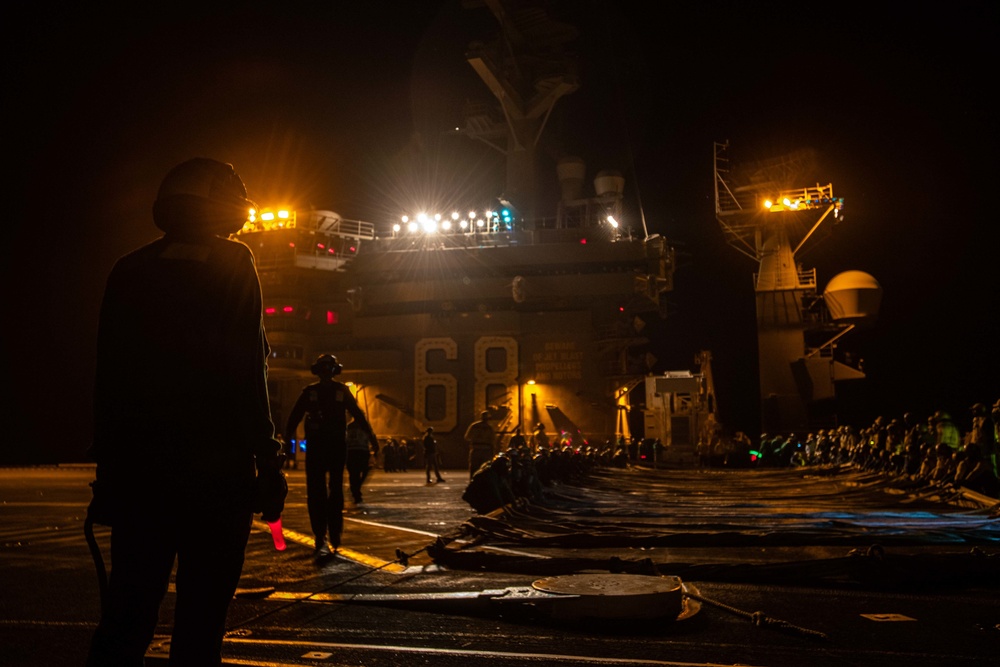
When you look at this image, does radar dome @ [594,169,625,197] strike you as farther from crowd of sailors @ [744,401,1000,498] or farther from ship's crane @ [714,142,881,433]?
crowd of sailors @ [744,401,1000,498]

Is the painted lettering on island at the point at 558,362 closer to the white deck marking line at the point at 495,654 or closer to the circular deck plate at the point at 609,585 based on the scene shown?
the circular deck plate at the point at 609,585

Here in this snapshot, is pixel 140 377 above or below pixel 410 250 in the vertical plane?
below

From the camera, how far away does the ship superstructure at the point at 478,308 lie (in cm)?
3303

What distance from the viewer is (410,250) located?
117 feet

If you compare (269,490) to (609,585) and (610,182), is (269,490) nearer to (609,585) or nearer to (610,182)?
→ (609,585)

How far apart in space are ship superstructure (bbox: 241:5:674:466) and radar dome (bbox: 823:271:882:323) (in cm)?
875

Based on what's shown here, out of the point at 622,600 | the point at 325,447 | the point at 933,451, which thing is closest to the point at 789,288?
the point at 933,451

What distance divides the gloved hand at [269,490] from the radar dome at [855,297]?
39.3 m

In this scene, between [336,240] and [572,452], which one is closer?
[572,452]

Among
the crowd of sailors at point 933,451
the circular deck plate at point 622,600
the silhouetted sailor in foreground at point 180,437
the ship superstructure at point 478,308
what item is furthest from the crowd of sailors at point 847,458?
the silhouetted sailor in foreground at point 180,437

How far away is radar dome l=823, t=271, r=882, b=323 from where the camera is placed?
37.0m

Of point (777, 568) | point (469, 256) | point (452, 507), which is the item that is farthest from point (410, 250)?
point (777, 568)

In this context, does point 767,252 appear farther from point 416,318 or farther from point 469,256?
point 416,318

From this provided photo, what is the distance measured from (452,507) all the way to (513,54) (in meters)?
32.6
